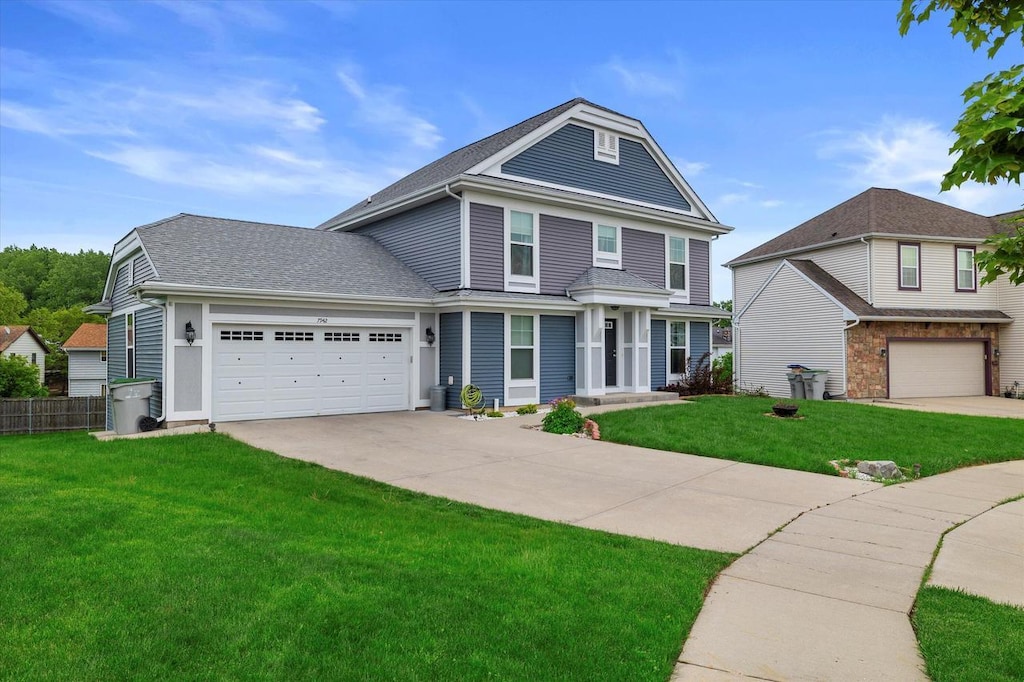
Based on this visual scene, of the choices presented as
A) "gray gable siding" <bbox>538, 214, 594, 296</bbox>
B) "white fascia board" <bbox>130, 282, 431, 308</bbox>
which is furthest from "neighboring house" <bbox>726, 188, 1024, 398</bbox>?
"white fascia board" <bbox>130, 282, 431, 308</bbox>

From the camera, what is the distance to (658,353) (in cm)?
1931

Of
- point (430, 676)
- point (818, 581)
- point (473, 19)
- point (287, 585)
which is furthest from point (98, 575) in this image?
point (473, 19)

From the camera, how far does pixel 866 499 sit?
24.9 ft

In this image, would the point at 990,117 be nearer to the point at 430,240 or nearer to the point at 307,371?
the point at 307,371

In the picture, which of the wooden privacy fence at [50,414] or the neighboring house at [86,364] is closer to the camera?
the wooden privacy fence at [50,414]

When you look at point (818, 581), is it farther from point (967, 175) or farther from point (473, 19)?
point (473, 19)

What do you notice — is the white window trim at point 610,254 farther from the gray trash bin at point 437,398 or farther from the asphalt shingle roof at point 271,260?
the gray trash bin at point 437,398

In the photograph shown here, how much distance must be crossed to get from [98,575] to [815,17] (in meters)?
13.4

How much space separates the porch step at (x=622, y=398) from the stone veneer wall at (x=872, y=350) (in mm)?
7383

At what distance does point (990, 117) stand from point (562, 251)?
47.1 ft

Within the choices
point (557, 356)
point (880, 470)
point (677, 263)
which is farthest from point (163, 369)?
point (677, 263)

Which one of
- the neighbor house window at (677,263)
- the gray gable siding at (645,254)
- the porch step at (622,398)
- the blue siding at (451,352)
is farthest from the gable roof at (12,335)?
the neighbor house window at (677,263)

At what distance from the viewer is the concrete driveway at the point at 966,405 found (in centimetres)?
1691

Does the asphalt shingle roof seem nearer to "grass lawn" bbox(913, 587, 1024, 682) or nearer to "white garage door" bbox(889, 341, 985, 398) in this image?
"grass lawn" bbox(913, 587, 1024, 682)
